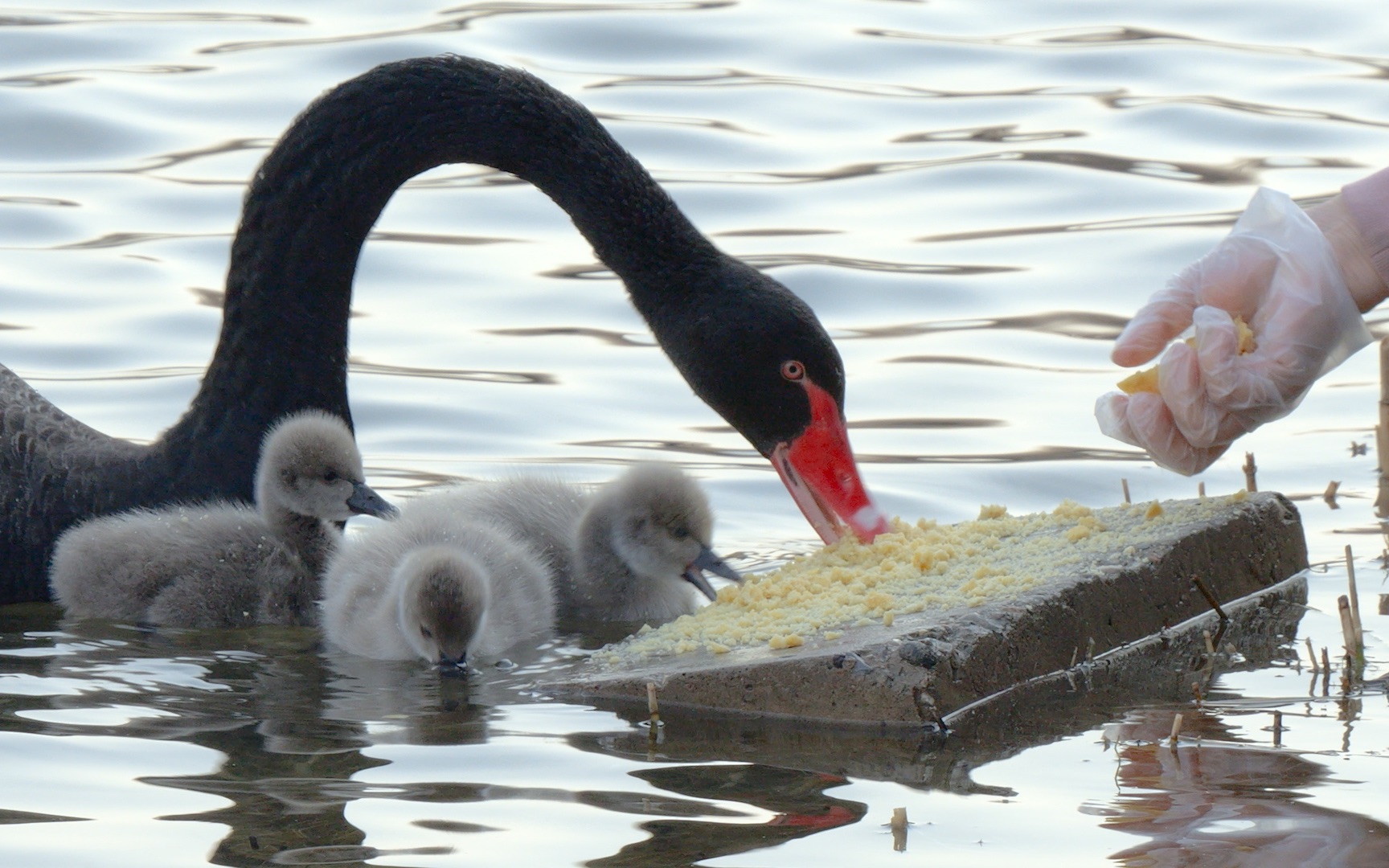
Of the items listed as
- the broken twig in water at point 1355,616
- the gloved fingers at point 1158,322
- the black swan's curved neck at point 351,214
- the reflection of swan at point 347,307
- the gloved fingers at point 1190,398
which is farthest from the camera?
the black swan's curved neck at point 351,214

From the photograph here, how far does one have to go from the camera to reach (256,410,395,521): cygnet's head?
562cm

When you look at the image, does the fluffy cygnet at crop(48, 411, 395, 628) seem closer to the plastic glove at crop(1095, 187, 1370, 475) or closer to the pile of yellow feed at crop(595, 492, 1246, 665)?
the pile of yellow feed at crop(595, 492, 1246, 665)

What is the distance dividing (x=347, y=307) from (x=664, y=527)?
4.24 ft

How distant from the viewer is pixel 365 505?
571 cm

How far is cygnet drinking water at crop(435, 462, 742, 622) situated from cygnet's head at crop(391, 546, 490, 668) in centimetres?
68

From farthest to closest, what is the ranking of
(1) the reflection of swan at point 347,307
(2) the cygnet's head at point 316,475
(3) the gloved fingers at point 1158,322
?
(1) the reflection of swan at point 347,307 < (2) the cygnet's head at point 316,475 < (3) the gloved fingers at point 1158,322

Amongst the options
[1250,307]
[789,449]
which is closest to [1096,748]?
[1250,307]

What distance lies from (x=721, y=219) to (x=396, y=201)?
5.77 ft

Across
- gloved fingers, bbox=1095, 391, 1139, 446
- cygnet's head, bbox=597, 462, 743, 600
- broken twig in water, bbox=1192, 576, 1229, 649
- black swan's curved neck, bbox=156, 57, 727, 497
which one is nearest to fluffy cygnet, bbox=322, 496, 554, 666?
cygnet's head, bbox=597, 462, 743, 600

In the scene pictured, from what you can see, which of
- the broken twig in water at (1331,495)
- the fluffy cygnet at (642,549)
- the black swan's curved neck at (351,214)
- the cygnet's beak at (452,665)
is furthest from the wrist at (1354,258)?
the cygnet's beak at (452,665)

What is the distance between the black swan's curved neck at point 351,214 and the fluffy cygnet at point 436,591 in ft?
2.06

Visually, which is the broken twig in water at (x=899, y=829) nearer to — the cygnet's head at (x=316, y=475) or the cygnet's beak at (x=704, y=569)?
the cygnet's beak at (x=704, y=569)

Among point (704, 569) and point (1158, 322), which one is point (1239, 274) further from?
point (704, 569)

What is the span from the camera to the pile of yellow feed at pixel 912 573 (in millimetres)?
4957
